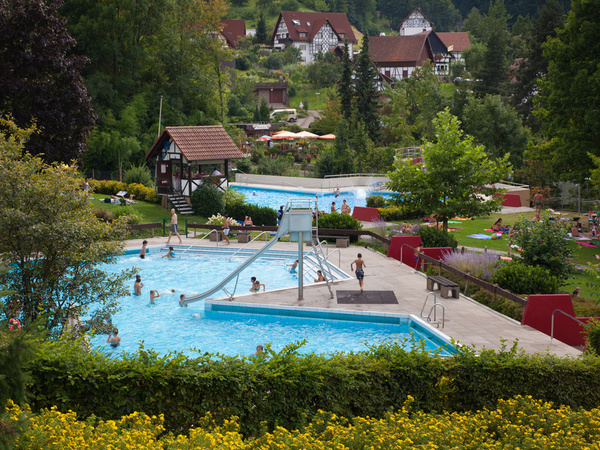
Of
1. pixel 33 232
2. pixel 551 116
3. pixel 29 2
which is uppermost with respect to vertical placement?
pixel 29 2

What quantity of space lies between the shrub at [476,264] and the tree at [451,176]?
415 cm

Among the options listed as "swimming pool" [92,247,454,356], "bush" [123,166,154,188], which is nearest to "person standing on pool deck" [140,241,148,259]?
"swimming pool" [92,247,454,356]

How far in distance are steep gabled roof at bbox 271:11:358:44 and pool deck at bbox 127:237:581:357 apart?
310ft

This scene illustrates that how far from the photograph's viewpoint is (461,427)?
8852mm

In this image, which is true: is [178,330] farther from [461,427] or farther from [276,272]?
[461,427]

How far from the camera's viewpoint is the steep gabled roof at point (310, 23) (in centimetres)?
11306

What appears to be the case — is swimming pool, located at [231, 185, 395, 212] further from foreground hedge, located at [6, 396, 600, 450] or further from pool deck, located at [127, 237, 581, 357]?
foreground hedge, located at [6, 396, 600, 450]

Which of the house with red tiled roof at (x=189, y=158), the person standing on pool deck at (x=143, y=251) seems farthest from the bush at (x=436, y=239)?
the house with red tiled roof at (x=189, y=158)

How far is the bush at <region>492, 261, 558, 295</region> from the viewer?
1789 centimetres

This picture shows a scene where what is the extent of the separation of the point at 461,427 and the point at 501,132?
3876 centimetres

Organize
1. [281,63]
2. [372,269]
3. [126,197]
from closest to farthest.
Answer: [372,269]
[126,197]
[281,63]

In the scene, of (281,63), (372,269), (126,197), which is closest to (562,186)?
(372,269)

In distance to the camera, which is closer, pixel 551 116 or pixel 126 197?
pixel 551 116

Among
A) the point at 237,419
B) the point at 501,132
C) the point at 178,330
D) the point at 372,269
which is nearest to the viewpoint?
the point at 237,419
